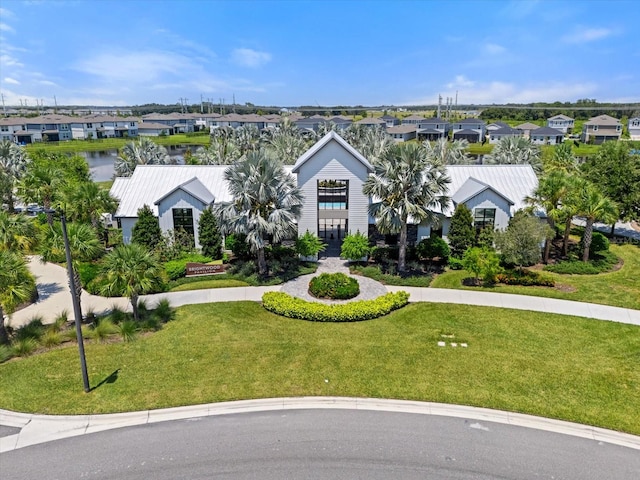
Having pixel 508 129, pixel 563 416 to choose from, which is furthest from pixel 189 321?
pixel 508 129

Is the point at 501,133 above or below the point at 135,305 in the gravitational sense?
above

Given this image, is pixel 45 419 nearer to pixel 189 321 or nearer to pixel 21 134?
pixel 189 321

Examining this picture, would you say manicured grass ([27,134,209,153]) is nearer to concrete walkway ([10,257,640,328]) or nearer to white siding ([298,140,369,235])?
white siding ([298,140,369,235])

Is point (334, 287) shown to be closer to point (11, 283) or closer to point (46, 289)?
point (11, 283)

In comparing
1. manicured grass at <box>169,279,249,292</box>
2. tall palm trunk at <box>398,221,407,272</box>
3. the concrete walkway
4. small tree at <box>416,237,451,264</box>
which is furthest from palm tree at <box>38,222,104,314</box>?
small tree at <box>416,237,451,264</box>

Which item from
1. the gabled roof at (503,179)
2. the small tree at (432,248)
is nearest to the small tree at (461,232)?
the small tree at (432,248)

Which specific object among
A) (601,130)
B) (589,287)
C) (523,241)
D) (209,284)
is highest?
(601,130)

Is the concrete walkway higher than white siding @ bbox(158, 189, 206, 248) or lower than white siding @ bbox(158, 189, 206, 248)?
lower

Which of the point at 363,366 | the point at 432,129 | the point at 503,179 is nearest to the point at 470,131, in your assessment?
the point at 432,129
